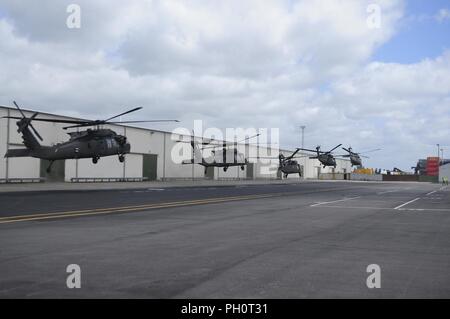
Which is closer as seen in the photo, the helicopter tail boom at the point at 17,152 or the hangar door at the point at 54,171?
the helicopter tail boom at the point at 17,152

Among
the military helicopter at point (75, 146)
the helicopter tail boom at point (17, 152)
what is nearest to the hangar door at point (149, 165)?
the military helicopter at point (75, 146)

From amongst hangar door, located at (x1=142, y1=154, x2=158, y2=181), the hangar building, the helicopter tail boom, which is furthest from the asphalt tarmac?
hangar door, located at (x1=142, y1=154, x2=158, y2=181)

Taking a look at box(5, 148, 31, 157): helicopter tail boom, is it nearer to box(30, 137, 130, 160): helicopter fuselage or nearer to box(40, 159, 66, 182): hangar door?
box(30, 137, 130, 160): helicopter fuselage

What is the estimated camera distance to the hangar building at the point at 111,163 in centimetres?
4703

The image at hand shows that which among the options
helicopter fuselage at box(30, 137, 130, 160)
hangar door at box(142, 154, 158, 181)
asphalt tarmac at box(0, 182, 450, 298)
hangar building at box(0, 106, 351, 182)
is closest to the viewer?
asphalt tarmac at box(0, 182, 450, 298)

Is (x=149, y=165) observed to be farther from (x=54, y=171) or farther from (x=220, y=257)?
(x=220, y=257)

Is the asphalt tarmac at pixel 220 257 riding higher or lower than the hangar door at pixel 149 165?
lower

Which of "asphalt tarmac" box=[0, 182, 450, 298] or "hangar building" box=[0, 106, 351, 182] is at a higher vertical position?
"hangar building" box=[0, 106, 351, 182]

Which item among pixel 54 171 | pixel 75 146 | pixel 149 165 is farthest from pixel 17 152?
pixel 149 165

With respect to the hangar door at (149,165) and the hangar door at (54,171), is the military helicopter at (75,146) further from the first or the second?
the hangar door at (149,165)

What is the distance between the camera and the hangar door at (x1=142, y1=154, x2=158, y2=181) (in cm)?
6657

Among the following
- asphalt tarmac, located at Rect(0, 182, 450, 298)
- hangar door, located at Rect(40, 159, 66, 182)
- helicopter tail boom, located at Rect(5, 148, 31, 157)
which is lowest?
asphalt tarmac, located at Rect(0, 182, 450, 298)

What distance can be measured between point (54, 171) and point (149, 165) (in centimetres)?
1755

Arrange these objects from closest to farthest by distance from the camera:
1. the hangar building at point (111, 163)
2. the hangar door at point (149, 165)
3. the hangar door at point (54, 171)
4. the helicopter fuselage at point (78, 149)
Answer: the helicopter fuselage at point (78, 149)
the hangar building at point (111, 163)
the hangar door at point (54, 171)
the hangar door at point (149, 165)
